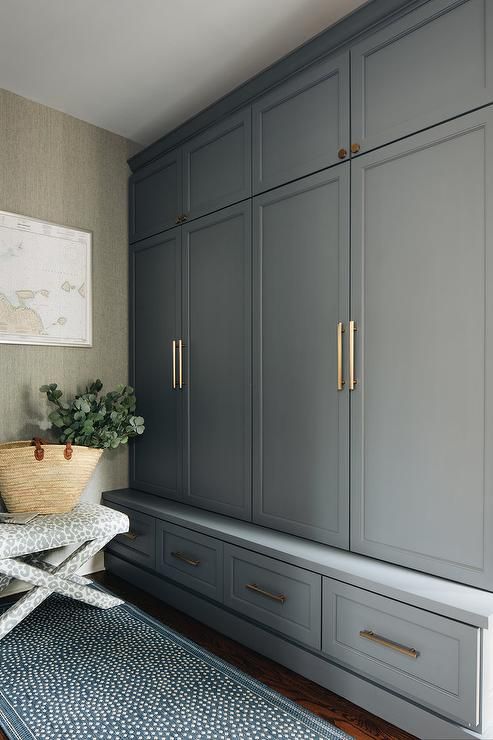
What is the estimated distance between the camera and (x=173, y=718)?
5.70 ft

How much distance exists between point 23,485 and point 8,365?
2.34 ft

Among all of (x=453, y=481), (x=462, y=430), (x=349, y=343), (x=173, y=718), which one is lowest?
(x=173, y=718)

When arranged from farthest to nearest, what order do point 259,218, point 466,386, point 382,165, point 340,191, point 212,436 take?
point 212,436 → point 259,218 → point 340,191 → point 382,165 → point 466,386

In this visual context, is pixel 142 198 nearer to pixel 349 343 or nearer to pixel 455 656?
pixel 349 343

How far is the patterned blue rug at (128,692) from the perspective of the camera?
1.69 metres

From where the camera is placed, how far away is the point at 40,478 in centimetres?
236

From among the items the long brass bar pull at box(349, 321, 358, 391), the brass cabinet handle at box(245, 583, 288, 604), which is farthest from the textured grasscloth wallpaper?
the long brass bar pull at box(349, 321, 358, 391)

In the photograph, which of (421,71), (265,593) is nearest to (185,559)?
(265,593)

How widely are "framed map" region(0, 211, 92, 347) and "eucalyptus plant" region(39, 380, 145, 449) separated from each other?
0.32 metres

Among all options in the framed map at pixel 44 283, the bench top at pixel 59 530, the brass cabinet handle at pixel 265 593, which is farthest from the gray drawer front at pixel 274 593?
the framed map at pixel 44 283

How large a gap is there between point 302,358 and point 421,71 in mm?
1118

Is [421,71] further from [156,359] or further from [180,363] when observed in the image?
[156,359]

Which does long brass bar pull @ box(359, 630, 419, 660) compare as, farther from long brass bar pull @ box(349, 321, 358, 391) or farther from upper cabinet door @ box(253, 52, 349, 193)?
upper cabinet door @ box(253, 52, 349, 193)

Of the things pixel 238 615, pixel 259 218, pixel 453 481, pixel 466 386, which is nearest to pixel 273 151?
pixel 259 218
